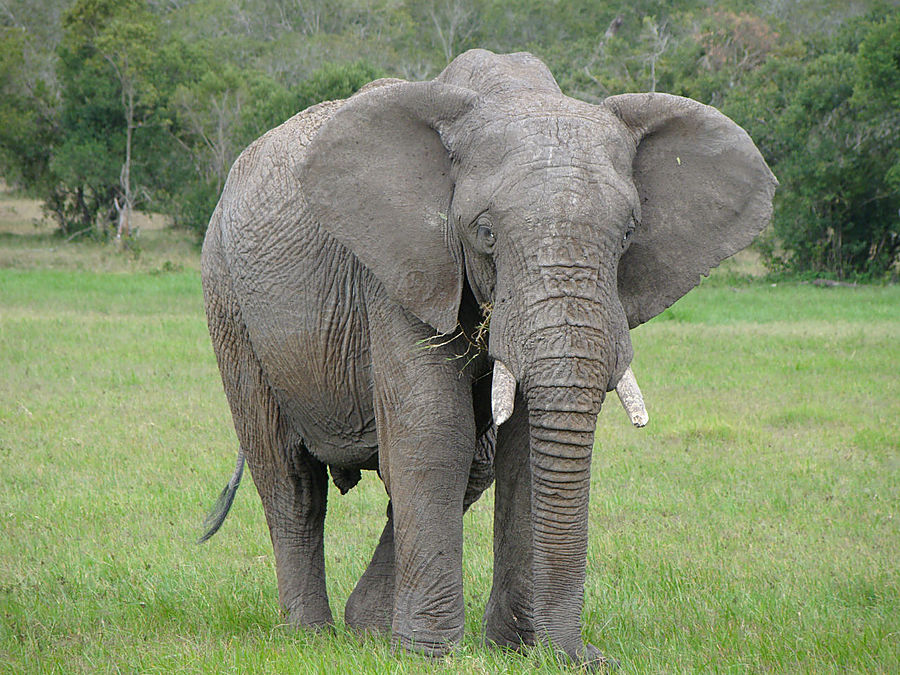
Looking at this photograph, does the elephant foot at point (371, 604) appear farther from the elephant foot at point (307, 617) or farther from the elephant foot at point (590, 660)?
the elephant foot at point (590, 660)

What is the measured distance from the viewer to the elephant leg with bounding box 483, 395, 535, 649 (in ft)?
13.8

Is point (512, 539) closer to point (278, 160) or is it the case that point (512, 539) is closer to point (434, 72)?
point (278, 160)

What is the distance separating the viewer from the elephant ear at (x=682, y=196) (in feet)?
12.8

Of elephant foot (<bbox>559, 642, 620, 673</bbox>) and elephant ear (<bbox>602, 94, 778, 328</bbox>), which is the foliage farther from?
elephant foot (<bbox>559, 642, 620, 673</bbox>)

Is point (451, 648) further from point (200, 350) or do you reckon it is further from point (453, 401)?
point (200, 350)

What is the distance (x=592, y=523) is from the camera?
6.85 m

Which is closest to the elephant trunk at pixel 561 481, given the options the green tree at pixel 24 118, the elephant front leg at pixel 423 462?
the elephant front leg at pixel 423 462

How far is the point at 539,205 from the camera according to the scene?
346 cm

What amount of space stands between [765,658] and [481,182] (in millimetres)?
1929

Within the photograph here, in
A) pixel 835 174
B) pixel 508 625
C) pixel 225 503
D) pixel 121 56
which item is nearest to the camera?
pixel 508 625

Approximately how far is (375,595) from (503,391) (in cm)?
174

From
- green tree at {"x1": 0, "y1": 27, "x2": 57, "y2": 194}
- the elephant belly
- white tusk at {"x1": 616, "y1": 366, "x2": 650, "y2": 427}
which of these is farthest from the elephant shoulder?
green tree at {"x1": 0, "y1": 27, "x2": 57, "y2": 194}

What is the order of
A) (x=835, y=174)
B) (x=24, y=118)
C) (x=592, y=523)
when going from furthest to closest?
(x=24, y=118) → (x=835, y=174) → (x=592, y=523)

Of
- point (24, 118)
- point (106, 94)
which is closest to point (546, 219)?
point (106, 94)
